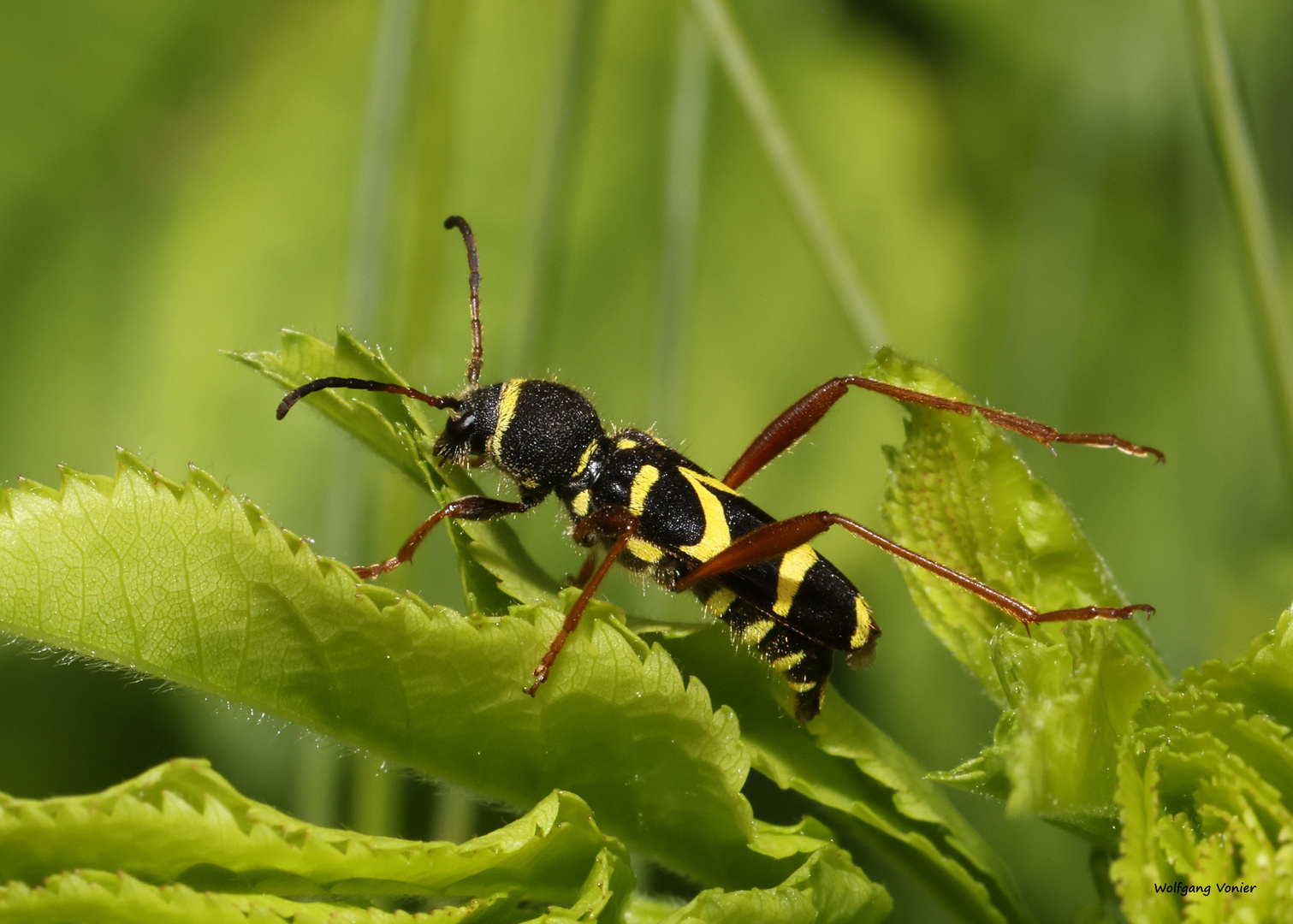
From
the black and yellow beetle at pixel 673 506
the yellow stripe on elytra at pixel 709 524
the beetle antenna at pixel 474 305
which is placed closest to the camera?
the black and yellow beetle at pixel 673 506

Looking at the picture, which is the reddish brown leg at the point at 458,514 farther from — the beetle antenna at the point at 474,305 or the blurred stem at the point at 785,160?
the blurred stem at the point at 785,160

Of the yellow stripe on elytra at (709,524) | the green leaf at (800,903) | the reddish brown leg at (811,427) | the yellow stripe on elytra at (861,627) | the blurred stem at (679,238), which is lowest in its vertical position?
the green leaf at (800,903)

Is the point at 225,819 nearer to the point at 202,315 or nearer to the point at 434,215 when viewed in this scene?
the point at 434,215

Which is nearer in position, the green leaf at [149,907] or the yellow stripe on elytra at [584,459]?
the green leaf at [149,907]

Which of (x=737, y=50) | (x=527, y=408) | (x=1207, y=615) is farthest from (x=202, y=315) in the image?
(x=1207, y=615)

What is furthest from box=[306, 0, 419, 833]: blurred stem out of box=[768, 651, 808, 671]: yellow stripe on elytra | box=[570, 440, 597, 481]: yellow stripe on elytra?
box=[768, 651, 808, 671]: yellow stripe on elytra

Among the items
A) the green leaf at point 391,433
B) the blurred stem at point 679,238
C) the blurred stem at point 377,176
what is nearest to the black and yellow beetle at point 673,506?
the green leaf at point 391,433
